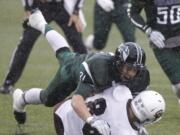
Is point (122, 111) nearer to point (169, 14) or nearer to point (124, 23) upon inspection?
Result: point (169, 14)

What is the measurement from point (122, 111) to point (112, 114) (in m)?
0.08

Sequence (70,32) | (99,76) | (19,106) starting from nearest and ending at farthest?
1. (99,76)
2. (19,106)
3. (70,32)

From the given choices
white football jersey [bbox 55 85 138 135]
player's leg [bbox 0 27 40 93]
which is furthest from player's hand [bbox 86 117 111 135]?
player's leg [bbox 0 27 40 93]

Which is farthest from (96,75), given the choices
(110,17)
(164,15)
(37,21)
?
(110,17)

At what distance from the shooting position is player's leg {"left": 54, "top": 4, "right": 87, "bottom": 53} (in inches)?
356

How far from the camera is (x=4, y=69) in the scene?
437 inches

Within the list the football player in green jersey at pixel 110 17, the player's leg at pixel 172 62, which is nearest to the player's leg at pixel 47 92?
the player's leg at pixel 172 62

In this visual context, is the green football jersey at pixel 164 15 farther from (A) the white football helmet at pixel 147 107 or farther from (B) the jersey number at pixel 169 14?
(A) the white football helmet at pixel 147 107

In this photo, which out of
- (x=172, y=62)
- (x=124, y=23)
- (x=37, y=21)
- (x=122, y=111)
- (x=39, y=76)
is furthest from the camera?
(x=39, y=76)

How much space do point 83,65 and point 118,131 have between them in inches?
24.9

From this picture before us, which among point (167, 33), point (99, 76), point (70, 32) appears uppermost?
point (99, 76)

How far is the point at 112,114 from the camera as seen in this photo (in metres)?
5.76

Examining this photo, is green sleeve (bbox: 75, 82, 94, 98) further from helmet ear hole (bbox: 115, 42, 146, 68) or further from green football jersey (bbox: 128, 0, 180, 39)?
green football jersey (bbox: 128, 0, 180, 39)

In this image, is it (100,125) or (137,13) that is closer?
(100,125)
